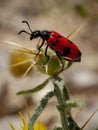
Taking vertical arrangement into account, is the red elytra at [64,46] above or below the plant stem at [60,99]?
above

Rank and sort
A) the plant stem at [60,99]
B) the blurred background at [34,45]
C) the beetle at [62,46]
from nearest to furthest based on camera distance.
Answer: the plant stem at [60,99] → the beetle at [62,46] → the blurred background at [34,45]

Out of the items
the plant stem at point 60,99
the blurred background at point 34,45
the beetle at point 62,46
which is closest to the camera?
the plant stem at point 60,99

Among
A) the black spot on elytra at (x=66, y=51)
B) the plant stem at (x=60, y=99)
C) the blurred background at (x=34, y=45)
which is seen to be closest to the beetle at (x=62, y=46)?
the black spot on elytra at (x=66, y=51)

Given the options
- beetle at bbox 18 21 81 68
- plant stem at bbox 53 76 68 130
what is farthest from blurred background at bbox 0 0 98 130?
plant stem at bbox 53 76 68 130

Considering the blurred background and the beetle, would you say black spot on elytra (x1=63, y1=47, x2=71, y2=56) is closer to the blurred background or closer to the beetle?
the beetle

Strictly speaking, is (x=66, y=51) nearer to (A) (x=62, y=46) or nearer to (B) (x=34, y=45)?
(A) (x=62, y=46)

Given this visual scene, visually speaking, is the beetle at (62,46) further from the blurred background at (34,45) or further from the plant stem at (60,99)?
the blurred background at (34,45)

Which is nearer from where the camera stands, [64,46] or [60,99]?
[60,99]

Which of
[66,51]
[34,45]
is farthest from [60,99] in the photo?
[34,45]

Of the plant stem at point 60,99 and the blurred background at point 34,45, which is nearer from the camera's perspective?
the plant stem at point 60,99

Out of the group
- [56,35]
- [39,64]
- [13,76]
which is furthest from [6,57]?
[39,64]
